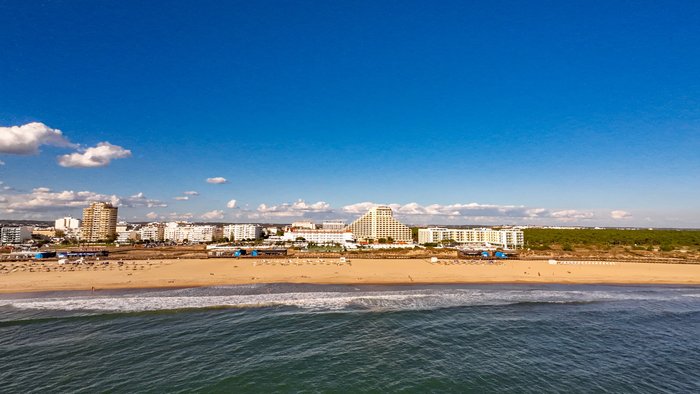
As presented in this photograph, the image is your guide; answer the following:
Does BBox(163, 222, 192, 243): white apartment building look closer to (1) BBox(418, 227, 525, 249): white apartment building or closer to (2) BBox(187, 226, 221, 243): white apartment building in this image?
(2) BBox(187, 226, 221, 243): white apartment building

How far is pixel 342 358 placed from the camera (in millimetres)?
18812

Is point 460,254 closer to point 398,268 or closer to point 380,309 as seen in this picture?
point 398,268

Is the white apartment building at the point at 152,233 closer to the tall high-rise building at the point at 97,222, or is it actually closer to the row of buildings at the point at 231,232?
the row of buildings at the point at 231,232

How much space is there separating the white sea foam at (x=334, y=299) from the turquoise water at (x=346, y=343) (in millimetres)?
252

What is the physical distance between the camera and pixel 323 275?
45.2 m

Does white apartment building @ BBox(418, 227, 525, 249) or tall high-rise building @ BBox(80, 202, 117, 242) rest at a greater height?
tall high-rise building @ BBox(80, 202, 117, 242)

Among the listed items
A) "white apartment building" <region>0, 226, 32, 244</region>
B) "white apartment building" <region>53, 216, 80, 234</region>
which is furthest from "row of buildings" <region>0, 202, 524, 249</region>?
"white apartment building" <region>53, 216, 80, 234</region>

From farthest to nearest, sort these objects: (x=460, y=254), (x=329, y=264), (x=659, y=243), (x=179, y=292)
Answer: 1. (x=659, y=243)
2. (x=460, y=254)
3. (x=329, y=264)
4. (x=179, y=292)

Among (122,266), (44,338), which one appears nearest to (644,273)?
(44,338)

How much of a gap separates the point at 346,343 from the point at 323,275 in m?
24.5

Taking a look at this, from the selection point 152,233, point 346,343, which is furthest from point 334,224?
point 346,343

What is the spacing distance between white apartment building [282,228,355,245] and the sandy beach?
208 ft

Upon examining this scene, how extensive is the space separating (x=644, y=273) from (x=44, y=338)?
224ft

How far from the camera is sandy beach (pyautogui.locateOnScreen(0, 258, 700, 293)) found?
3947 centimetres
